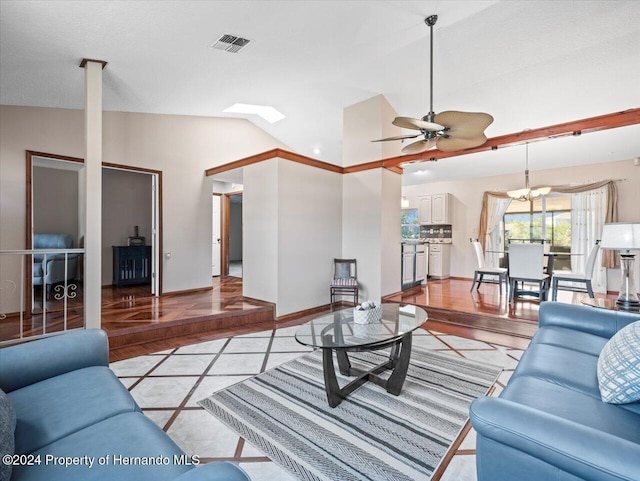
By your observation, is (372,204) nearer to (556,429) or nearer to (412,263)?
(412,263)

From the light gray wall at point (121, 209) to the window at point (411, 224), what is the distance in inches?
255

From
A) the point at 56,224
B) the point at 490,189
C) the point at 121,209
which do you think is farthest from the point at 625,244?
the point at 56,224

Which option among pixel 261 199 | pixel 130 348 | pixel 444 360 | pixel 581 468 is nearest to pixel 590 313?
pixel 444 360

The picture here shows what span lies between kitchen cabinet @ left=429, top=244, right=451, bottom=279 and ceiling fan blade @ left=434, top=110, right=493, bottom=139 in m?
5.32

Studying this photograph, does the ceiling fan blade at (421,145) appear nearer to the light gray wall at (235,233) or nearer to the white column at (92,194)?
the white column at (92,194)

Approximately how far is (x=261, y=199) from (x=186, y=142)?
6.68ft

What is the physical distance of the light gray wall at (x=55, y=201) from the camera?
5223mm

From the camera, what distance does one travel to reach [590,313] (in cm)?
233

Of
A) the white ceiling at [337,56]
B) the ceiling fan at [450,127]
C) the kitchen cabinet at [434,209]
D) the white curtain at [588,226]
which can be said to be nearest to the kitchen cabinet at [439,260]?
the kitchen cabinet at [434,209]

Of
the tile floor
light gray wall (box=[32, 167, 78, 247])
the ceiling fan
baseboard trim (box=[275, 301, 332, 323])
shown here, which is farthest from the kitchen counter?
light gray wall (box=[32, 167, 78, 247])

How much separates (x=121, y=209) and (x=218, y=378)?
15.1 ft

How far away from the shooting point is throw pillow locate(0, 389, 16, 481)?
862 mm

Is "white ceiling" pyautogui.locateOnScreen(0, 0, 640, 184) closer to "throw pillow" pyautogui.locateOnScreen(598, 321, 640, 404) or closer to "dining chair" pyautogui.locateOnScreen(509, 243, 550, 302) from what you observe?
"dining chair" pyautogui.locateOnScreen(509, 243, 550, 302)

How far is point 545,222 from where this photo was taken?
7.05 metres
